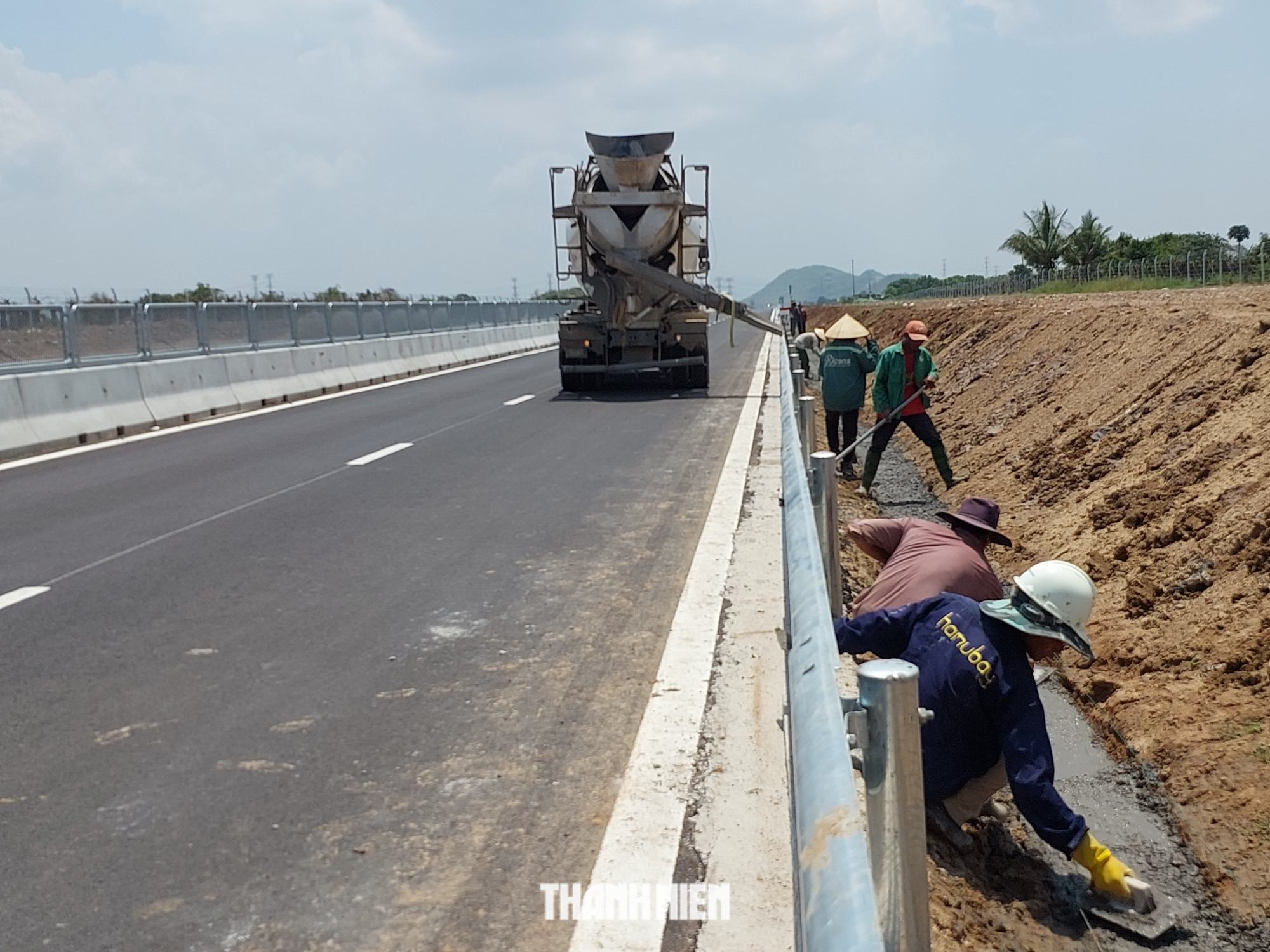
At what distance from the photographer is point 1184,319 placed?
43.5 feet

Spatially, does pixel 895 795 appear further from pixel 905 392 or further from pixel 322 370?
pixel 322 370

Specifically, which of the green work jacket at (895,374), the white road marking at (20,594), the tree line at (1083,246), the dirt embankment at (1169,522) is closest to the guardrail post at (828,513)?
the dirt embankment at (1169,522)

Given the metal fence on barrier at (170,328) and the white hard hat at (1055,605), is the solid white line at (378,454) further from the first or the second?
the white hard hat at (1055,605)

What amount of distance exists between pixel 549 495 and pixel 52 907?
6544mm

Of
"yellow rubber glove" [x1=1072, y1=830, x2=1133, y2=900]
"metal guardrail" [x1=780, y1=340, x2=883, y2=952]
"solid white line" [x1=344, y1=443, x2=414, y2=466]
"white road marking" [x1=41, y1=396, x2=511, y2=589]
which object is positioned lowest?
"yellow rubber glove" [x1=1072, y1=830, x2=1133, y2=900]

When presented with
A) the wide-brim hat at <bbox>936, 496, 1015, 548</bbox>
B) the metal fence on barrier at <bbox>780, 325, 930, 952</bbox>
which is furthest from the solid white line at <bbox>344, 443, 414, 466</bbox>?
the metal fence on barrier at <bbox>780, 325, 930, 952</bbox>

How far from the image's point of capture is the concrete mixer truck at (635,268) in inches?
736

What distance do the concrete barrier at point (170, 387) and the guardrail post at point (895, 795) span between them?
12625mm

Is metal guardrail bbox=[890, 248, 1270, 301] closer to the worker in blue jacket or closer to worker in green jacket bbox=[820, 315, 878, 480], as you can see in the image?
worker in green jacket bbox=[820, 315, 878, 480]

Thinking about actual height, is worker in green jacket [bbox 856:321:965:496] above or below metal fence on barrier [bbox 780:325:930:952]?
below

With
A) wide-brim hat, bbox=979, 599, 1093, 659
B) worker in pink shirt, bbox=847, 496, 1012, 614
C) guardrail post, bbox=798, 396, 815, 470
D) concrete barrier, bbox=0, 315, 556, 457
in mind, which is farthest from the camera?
concrete barrier, bbox=0, 315, 556, 457

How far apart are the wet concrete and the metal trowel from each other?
3 cm

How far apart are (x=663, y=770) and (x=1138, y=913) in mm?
1713

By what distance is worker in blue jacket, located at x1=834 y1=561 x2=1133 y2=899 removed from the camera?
13.6ft
